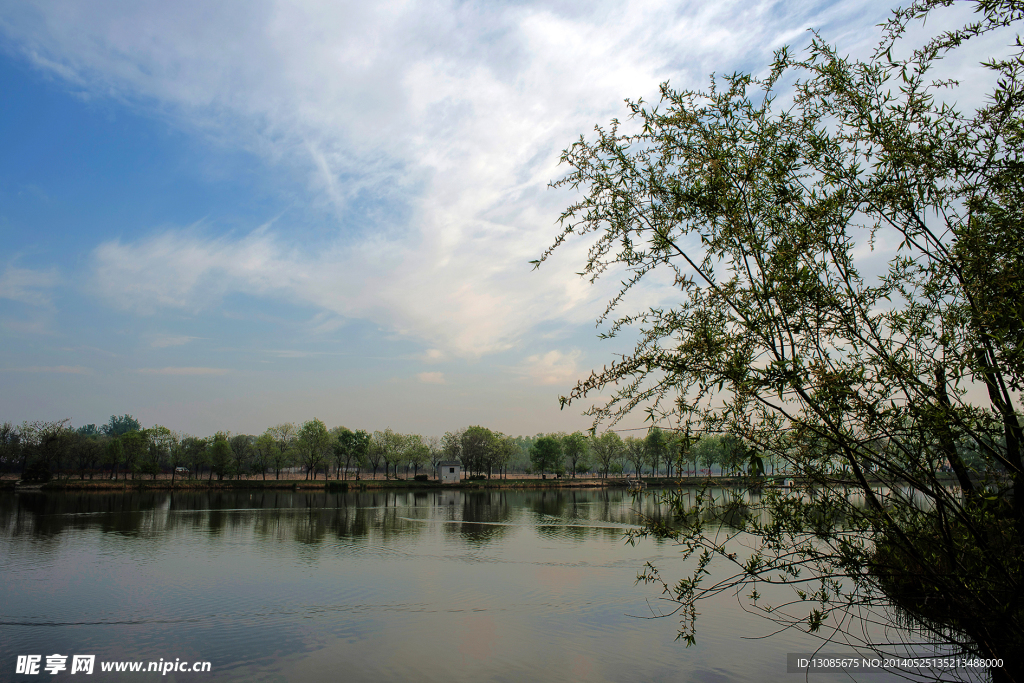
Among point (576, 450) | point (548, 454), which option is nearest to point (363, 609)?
point (548, 454)

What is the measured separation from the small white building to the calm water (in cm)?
7410

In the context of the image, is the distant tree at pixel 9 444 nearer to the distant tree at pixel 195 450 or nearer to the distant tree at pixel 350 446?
the distant tree at pixel 195 450

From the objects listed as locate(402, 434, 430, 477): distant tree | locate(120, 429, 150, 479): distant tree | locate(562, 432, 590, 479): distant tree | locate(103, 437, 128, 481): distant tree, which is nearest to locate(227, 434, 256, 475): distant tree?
locate(120, 429, 150, 479): distant tree

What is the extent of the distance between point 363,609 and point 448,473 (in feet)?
304

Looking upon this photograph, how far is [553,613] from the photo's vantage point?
19156mm

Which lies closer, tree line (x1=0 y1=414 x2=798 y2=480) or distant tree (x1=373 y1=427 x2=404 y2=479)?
tree line (x1=0 y1=414 x2=798 y2=480)

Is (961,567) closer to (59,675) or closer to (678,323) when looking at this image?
(678,323)

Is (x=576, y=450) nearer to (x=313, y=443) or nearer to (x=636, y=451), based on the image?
(x=636, y=451)

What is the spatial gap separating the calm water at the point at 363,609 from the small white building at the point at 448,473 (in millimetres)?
74105

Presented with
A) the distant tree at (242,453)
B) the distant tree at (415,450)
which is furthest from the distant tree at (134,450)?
the distant tree at (415,450)

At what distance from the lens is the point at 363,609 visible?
19.2 m

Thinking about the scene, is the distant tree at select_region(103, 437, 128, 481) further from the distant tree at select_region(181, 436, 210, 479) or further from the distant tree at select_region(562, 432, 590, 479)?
the distant tree at select_region(562, 432, 590, 479)

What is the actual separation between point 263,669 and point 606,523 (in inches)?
1362

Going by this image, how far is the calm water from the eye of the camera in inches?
570
